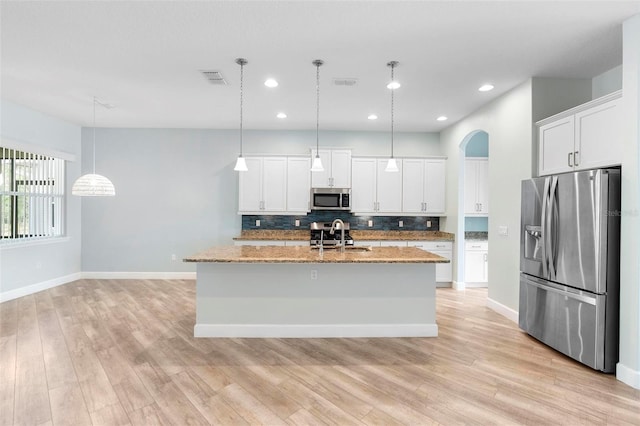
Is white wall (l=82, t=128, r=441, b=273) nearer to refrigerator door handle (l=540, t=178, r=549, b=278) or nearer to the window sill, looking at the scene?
the window sill

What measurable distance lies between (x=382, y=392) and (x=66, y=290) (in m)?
5.64

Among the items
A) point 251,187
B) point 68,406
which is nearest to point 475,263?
point 251,187

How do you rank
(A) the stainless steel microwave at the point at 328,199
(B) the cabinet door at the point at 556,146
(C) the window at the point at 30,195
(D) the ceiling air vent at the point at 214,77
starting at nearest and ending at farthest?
(B) the cabinet door at the point at 556,146 → (D) the ceiling air vent at the point at 214,77 → (C) the window at the point at 30,195 → (A) the stainless steel microwave at the point at 328,199

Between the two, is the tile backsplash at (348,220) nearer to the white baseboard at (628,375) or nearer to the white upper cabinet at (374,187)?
the white upper cabinet at (374,187)

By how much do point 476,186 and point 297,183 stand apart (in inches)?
132

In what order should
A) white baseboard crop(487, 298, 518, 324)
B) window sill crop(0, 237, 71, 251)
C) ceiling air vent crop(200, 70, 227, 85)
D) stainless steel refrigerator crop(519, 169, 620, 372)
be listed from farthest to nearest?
window sill crop(0, 237, 71, 251)
white baseboard crop(487, 298, 518, 324)
ceiling air vent crop(200, 70, 227, 85)
stainless steel refrigerator crop(519, 169, 620, 372)

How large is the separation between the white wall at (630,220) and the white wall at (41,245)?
7366mm

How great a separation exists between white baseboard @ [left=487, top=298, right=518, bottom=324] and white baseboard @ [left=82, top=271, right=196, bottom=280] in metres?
5.15

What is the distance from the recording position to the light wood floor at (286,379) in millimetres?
2266

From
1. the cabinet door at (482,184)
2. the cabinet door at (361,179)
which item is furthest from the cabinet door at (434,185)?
the cabinet door at (361,179)

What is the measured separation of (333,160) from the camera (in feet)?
20.4

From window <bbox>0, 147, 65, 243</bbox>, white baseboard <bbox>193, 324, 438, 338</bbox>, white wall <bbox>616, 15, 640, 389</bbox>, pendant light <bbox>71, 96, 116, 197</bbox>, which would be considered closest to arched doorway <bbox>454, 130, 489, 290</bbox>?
white baseboard <bbox>193, 324, 438, 338</bbox>

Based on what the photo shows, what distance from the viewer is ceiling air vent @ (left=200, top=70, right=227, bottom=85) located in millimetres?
3829

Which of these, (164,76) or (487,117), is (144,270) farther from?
(487,117)
